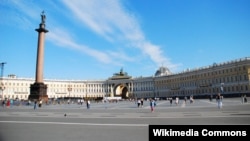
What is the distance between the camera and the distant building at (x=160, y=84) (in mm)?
83375

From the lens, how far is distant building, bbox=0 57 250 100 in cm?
8338

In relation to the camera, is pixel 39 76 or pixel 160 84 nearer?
pixel 39 76

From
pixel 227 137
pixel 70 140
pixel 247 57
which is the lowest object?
Result: pixel 70 140

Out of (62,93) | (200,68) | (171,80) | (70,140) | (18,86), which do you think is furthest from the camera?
(62,93)

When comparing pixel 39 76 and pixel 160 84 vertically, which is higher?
pixel 160 84

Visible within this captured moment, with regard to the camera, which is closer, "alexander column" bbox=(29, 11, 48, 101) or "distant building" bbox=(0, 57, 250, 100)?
"alexander column" bbox=(29, 11, 48, 101)

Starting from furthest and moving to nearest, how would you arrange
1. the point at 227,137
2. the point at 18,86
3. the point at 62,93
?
the point at 62,93, the point at 18,86, the point at 227,137

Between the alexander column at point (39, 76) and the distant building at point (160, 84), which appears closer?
the alexander column at point (39, 76)

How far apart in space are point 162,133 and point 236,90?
281 feet

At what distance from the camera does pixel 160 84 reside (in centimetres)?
13738

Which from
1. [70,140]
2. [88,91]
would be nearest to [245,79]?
[70,140]

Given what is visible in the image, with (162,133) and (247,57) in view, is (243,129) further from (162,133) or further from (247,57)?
(247,57)

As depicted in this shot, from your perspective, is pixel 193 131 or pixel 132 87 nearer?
pixel 193 131

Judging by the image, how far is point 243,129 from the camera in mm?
6043
